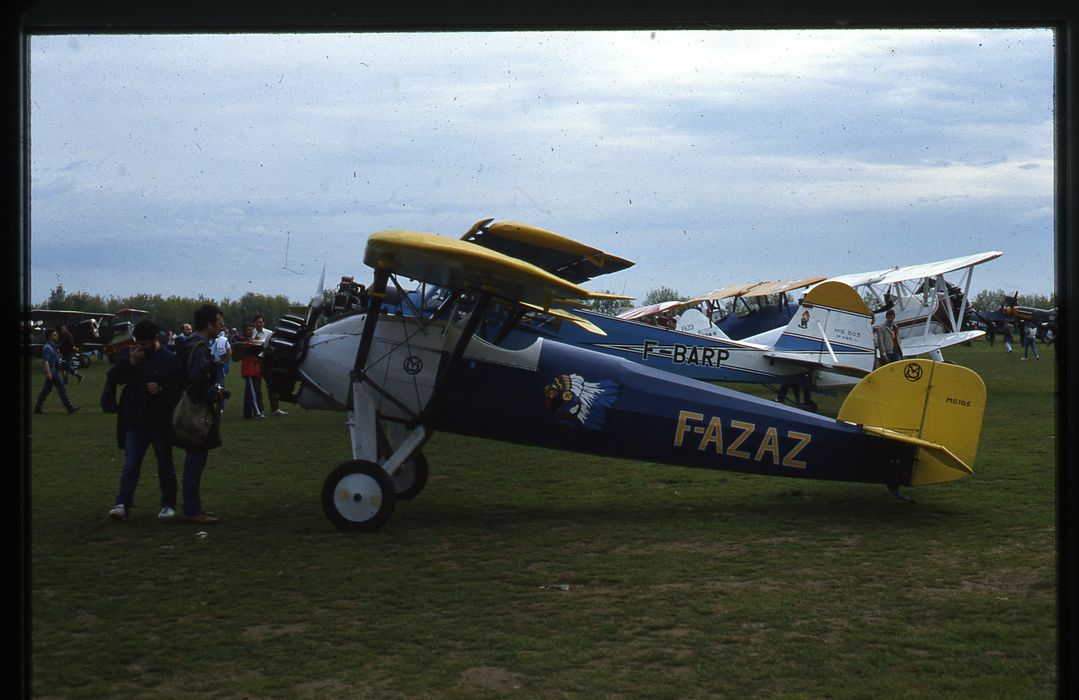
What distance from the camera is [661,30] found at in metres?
2.96

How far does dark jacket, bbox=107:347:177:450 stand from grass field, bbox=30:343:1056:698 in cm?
82

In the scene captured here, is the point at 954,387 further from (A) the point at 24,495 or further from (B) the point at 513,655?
(A) the point at 24,495

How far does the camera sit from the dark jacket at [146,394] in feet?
23.4

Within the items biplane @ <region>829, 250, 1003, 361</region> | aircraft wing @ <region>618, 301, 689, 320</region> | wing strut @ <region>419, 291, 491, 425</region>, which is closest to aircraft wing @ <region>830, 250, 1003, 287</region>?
biplane @ <region>829, 250, 1003, 361</region>

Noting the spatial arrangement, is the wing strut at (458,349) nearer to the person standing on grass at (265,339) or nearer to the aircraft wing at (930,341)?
the person standing on grass at (265,339)

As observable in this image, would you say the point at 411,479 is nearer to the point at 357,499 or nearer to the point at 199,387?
the point at 357,499

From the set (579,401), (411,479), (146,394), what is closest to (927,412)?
(579,401)

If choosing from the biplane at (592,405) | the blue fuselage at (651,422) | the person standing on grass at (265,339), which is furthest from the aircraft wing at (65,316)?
the blue fuselage at (651,422)

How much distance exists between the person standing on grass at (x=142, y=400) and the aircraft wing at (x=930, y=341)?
56.1 feet

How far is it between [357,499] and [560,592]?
7.01 ft

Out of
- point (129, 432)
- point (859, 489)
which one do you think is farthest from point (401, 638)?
point (859, 489)

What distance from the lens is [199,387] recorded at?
707cm

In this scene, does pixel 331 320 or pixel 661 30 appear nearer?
pixel 661 30

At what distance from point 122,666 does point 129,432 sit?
341 cm
